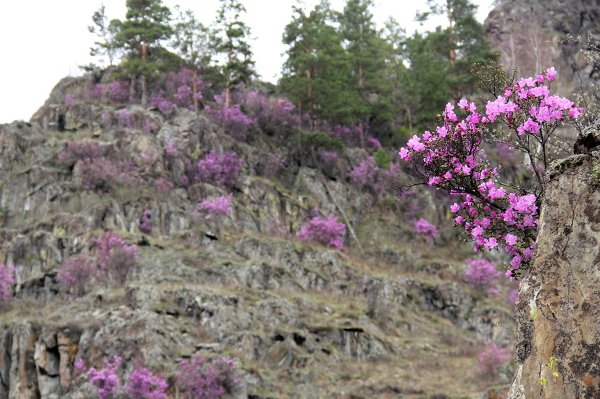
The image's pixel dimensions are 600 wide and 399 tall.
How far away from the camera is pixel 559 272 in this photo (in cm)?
530

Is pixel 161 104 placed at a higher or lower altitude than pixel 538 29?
lower

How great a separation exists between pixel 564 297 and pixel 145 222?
105 ft

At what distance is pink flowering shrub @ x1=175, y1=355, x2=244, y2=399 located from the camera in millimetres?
22000

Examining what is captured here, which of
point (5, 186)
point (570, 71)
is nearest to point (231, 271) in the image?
point (5, 186)

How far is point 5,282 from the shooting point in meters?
29.5

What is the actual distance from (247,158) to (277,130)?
5529 mm

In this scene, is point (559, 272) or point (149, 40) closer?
point (559, 272)

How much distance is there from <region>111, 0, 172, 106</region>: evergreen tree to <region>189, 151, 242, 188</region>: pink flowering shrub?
1105 cm

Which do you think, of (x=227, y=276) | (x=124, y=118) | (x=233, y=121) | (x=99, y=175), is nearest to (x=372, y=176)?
(x=233, y=121)

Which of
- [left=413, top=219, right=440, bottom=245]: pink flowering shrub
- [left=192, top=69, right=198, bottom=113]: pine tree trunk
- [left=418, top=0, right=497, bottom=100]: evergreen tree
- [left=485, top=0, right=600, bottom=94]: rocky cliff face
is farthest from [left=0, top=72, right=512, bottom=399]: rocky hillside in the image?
[left=485, top=0, right=600, bottom=94]: rocky cliff face

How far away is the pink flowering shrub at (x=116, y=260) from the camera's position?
29906mm

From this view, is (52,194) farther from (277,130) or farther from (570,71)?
(570,71)

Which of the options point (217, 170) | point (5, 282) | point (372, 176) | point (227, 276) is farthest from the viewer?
point (372, 176)

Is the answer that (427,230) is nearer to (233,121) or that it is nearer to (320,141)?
(320,141)
